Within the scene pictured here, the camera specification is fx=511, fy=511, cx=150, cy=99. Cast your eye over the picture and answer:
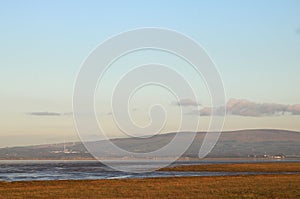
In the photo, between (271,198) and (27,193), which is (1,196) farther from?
(271,198)

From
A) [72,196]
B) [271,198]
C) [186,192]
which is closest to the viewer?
[271,198]

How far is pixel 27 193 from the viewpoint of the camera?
47.2 m

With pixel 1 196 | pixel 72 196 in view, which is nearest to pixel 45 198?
pixel 72 196

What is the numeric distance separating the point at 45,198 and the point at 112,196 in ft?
18.2

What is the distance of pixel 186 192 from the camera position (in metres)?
46.1

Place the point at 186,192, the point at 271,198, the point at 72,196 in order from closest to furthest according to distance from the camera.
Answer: the point at 271,198, the point at 72,196, the point at 186,192

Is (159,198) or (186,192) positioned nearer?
(159,198)

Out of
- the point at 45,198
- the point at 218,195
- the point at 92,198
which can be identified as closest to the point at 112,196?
the point at 92,198

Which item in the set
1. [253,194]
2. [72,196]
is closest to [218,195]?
[253,194]

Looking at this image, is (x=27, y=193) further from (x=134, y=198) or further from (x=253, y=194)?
(x=253, y=194)

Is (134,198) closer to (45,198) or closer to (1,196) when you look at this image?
(45,198)

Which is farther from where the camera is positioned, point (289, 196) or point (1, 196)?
point (1, 196)

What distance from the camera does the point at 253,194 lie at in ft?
143

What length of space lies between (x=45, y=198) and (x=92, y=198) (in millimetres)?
3966
